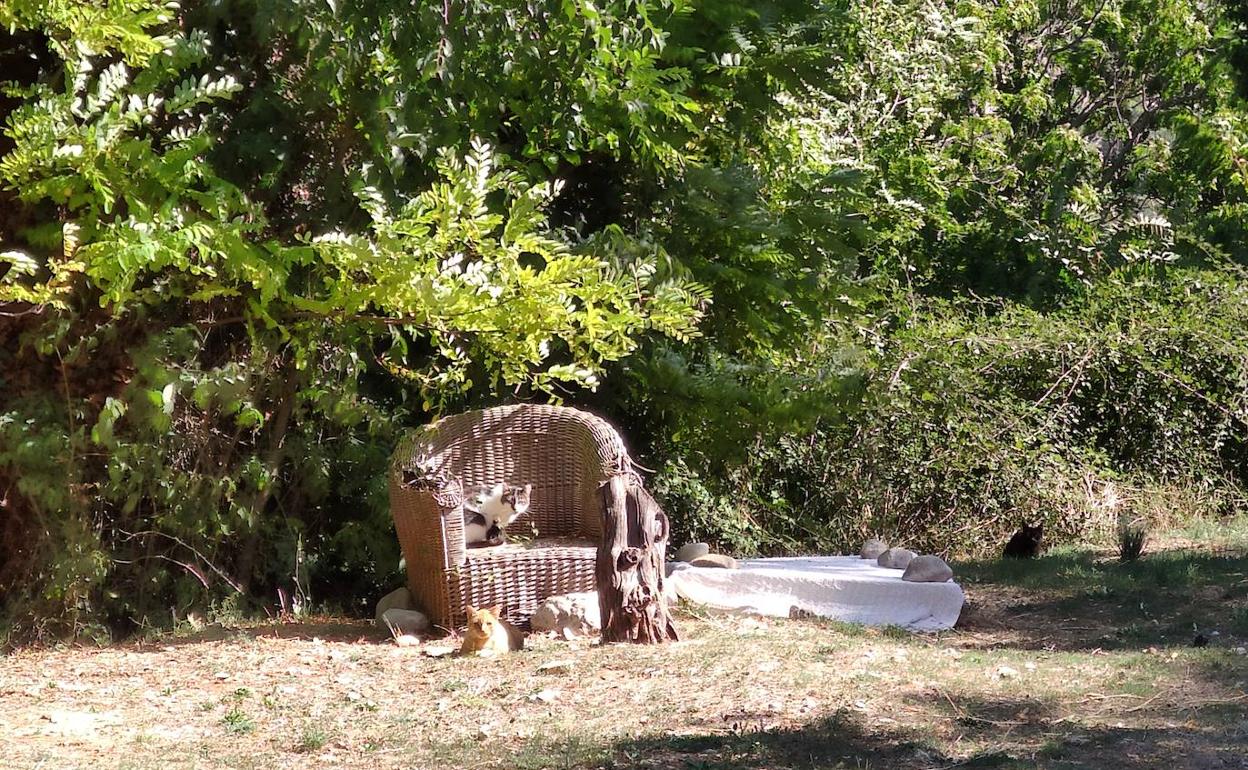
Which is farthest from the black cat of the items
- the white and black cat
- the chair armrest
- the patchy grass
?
the chair armrest

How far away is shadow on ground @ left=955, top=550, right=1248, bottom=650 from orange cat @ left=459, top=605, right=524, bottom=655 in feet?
7.47

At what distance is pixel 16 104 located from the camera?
20.1 ft

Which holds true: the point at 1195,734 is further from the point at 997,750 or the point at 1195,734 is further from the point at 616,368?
the point at 616,368

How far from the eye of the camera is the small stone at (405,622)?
6.26 metres

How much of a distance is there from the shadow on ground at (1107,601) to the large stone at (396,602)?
9.20 ft

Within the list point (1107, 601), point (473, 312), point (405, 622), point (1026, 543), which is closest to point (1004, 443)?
point (1026, 543)

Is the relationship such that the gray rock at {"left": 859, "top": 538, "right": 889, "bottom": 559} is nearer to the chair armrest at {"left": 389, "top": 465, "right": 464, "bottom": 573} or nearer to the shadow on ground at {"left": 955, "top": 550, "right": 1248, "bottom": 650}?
the shadow on ground at {"left": 955, "top": 550, "right": 1248, "bottom": 650}

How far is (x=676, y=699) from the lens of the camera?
482 cm

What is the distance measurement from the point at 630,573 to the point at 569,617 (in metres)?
0.50

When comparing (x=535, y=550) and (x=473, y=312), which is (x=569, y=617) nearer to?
(x=535, y=550)

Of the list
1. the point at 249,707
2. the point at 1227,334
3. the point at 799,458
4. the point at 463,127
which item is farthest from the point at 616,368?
the point at 1227,334

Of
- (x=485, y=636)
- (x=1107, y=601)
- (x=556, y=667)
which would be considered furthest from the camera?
(x=1107, y=601)

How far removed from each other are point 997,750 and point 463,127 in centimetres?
396

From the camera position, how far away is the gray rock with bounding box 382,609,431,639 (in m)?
6.25
